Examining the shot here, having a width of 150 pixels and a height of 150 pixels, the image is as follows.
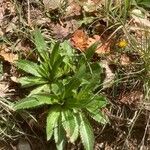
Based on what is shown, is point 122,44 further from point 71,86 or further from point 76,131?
point 76,131

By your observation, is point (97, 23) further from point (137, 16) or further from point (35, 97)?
point (35, 97)

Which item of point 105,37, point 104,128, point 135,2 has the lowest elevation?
point 104,128

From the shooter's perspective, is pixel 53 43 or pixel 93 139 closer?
pixel 93 139

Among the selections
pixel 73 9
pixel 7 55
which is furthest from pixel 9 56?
pixel 73 9

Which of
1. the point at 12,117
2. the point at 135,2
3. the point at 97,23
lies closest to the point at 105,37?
the point at 97,23

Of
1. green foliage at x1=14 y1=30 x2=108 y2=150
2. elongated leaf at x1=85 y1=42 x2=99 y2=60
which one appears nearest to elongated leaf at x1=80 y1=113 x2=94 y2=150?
green foliage at x1=14 y1=30 x2=108 y2=150

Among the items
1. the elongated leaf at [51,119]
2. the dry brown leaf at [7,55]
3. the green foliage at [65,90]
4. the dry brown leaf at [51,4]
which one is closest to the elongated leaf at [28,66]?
the green foliage at [65,90]

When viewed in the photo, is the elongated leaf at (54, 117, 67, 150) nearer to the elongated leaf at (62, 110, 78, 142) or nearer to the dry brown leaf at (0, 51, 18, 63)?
the elongated leaf at (62, 110, 78, 142)
